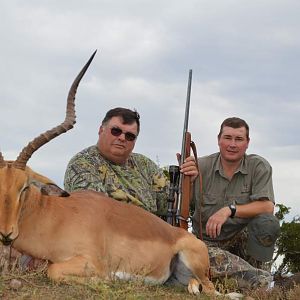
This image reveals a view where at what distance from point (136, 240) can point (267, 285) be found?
2.04 meters

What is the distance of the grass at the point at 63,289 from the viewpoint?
18.0ft

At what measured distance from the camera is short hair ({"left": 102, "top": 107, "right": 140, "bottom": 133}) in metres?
8.23

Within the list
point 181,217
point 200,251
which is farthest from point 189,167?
point 200,251

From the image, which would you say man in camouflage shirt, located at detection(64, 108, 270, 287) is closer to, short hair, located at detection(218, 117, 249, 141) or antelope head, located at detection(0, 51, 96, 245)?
short hair, located at detection(218, 117, 249, 141)

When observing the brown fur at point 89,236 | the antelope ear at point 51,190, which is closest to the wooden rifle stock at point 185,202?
the brown fur at point 89,236

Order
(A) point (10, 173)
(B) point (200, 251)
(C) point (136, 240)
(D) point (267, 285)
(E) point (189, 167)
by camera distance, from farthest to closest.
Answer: (E) point (189, 167) < (D) point (267, 285) < (B) point (200, 251) < (C) point (136, 240) < (A) point (10, 173)

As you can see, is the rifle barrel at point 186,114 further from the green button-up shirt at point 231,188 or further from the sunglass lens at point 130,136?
the sunglass lens at point 130,136

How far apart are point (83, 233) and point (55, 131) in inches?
38.7

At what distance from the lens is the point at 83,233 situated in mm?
6176

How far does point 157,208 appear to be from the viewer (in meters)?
8.73

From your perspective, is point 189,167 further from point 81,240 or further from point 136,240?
point 81,240

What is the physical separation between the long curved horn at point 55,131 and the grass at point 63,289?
0.94 m

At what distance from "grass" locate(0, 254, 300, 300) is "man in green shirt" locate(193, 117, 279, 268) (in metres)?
2.17

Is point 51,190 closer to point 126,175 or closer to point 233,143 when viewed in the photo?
point 126,175
